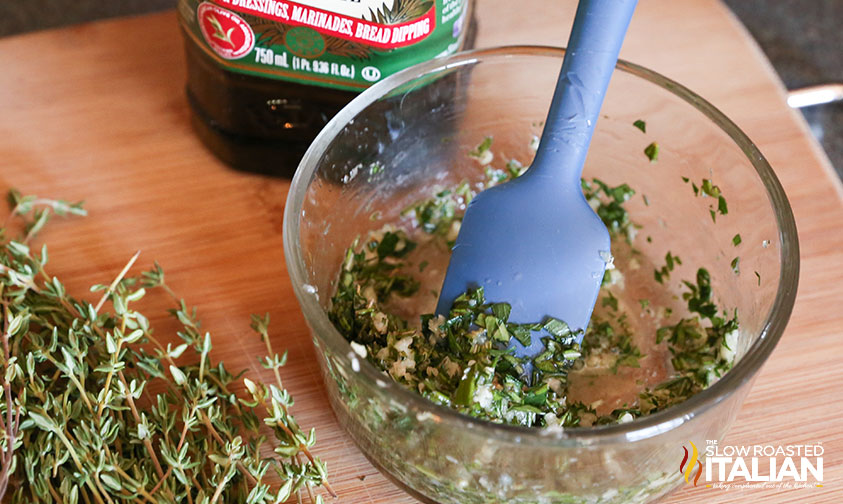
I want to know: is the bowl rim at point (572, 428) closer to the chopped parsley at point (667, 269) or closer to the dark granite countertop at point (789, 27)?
the chopped parsley at point (667, 269)

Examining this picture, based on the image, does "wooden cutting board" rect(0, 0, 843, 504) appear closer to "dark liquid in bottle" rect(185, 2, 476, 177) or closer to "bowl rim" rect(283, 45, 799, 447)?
"dark liquid in bottle" rect(185, 2, 476, 177)

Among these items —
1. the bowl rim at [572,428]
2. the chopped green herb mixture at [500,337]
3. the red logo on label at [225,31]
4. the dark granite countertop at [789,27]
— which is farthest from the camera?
the dark granite countertop at [789,27]

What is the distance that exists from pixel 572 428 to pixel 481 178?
37 centimetres

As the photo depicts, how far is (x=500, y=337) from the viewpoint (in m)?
0.69

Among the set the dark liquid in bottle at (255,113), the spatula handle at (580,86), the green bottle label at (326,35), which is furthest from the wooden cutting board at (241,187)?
the spatula handle at (580,86)

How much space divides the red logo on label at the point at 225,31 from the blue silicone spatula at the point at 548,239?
27 cm

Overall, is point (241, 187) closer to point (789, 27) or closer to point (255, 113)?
point (255, 113)

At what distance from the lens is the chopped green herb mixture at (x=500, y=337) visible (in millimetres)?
652

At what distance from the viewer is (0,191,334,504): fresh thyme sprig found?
60 cm

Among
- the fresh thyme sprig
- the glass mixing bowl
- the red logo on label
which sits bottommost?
the fresh thyme sprig

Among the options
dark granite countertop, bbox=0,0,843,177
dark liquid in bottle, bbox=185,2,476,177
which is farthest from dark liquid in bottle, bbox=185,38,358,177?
dark granite countertop, bbox=0,0,843,177

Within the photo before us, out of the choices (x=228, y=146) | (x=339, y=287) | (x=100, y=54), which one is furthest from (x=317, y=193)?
(x=100, y=54)

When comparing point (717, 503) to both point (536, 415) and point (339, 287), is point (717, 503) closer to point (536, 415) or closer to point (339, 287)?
point (536, 415)

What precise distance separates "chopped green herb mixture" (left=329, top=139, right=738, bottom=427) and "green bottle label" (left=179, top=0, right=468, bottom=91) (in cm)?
14
